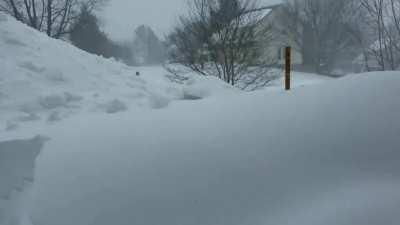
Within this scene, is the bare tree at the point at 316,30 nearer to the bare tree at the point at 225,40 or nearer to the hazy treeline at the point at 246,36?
the hazy treeline at the point at 246,36

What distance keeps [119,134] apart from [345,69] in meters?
16.8

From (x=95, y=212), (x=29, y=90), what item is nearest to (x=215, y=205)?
(x=95, y=212)

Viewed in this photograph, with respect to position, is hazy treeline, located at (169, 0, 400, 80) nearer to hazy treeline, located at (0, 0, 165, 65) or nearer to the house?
the house

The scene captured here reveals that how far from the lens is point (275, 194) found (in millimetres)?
2008

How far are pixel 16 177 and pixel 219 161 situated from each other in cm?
130

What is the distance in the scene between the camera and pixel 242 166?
7.14 feet

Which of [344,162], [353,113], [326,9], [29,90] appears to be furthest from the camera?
[326,9]

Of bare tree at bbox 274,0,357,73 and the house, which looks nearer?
the house

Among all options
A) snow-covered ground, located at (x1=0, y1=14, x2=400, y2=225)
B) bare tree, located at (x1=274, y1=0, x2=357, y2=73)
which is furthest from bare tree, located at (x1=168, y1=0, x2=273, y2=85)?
snow-covered ground, located at (x1=0, y1=14, x2=400, y2=225)

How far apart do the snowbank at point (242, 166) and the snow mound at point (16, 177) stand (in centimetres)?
9

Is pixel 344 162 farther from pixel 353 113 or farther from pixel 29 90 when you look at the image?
pixel 29 90

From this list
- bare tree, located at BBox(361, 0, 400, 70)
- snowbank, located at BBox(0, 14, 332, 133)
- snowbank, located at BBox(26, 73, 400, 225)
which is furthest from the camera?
bare tree, located at BBox(361, 0, 400, 70)

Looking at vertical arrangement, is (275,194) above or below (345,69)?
below

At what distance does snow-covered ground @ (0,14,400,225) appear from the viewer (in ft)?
6.32
